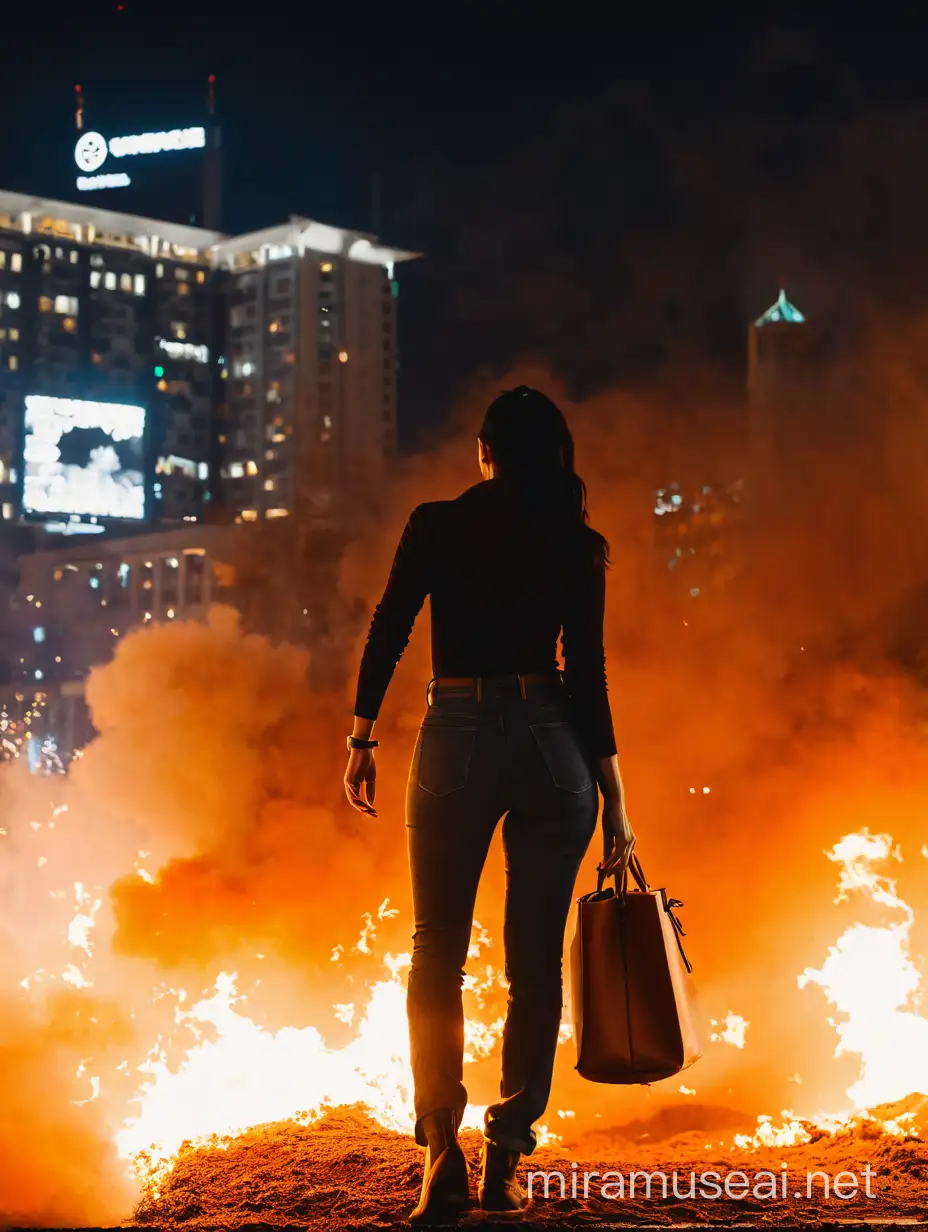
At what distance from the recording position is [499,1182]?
2.90 metres

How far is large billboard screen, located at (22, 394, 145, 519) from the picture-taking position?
46.1m

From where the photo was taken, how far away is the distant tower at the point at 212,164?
2972 inches

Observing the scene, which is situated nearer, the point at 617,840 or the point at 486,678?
the point at 486,678

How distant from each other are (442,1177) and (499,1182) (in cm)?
16

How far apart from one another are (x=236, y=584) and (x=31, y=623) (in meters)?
21.5

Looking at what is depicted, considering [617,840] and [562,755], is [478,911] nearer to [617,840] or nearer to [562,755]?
[617,840]

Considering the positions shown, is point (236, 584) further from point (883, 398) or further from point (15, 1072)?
point (15, 1072)

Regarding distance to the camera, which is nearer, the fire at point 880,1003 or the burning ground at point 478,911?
the burning ground at point 478,911

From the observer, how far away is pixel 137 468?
47594 millimetres

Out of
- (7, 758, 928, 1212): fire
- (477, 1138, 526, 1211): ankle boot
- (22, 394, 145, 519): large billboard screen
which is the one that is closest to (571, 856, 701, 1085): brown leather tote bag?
(477, 1138, 526, 1211): ankle boot

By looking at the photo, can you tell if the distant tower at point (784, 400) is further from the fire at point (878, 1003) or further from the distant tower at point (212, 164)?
the distant tower at point (212, 164)

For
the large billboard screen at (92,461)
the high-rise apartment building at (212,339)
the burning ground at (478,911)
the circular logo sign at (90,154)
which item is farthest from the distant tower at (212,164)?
the burning ground at (478,911)

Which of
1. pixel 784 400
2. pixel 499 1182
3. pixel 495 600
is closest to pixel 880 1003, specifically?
pixel 499 1182

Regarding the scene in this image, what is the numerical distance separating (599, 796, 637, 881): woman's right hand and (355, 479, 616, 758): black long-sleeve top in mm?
143
